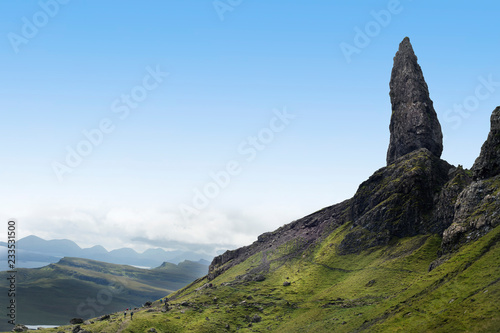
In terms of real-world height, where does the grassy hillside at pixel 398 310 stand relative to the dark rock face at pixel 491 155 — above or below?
below

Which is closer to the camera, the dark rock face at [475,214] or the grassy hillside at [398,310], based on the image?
the grassy hillside at [398,310]

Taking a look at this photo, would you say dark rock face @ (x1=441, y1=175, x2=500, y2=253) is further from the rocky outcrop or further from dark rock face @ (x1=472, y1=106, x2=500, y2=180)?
dark rock face @ (x1=472, y1=106, x2=500, y2=180)

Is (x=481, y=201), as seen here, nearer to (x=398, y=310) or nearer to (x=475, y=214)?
(x=475, y=214)

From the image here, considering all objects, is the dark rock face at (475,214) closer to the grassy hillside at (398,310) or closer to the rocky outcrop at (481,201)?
the rocky outcrop at (481,201)

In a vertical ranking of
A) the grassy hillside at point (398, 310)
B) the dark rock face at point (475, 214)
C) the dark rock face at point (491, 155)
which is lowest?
the grassy hillside at point (398, 310)

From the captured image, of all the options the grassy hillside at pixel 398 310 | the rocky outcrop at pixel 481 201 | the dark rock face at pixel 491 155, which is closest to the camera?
the grassy hillside at pixel 398 310

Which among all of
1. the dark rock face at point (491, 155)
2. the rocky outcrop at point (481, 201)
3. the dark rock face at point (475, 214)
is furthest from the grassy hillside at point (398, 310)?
the dark rock face at point (491, 155)

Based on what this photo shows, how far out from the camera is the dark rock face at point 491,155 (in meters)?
178

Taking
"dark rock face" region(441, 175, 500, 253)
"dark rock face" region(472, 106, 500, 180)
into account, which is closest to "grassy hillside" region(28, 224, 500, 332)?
"dark rock face" region(441, 175, 500, 253)

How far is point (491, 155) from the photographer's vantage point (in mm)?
180500

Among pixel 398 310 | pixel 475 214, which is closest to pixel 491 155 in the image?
pixel 475 214

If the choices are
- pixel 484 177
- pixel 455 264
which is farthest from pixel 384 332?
pixel 484 177

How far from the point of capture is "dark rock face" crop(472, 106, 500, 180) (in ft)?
586

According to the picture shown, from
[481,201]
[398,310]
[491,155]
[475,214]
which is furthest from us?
[491,155]
